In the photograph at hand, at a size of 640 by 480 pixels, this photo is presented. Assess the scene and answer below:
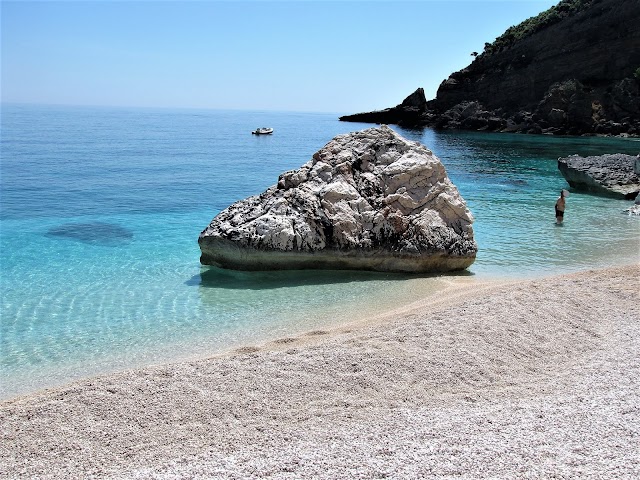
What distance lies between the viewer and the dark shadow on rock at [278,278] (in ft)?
48.1

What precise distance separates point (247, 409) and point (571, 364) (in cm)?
535

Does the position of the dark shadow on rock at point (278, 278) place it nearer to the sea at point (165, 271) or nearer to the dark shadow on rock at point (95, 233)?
the sea at point (165, 271)

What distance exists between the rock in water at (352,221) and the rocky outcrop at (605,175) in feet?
57.1

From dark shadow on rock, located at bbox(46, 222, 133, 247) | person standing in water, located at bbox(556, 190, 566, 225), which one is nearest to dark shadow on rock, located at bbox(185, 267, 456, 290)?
dark shadow on rock, located at bbox(46, 222, 133, 247)

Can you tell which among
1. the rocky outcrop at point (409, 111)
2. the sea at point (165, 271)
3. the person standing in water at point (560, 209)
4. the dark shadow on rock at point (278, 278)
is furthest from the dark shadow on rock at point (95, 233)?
the rocky outcrop at point (409, 111)

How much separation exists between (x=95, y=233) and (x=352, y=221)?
1062cm

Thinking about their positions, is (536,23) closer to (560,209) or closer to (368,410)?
(560,209)

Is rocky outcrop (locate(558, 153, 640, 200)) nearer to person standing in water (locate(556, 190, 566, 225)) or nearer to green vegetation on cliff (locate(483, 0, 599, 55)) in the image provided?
person standing in water (locate(556, 190, 566, 225))

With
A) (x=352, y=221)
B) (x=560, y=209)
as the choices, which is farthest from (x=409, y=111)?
(x=352, y=221)

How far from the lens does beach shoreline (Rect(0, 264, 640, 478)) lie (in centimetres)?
655

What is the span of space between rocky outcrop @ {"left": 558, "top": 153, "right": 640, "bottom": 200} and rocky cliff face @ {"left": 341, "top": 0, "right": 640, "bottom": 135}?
52.2 meters

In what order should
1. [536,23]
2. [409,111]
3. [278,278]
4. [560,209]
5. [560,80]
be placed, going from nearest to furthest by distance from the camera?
1. [278,278]
2. [560,209]
3. [560,80]
4. [536,23]
5. [409,111]

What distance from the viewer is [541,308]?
11523 mm

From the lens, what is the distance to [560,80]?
3506 inches
